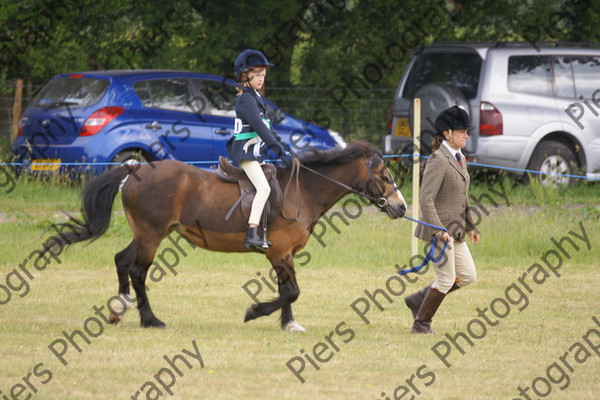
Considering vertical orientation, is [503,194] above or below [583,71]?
below

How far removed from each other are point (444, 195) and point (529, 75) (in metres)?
8.13

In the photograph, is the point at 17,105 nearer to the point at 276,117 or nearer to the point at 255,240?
the point at 276,117

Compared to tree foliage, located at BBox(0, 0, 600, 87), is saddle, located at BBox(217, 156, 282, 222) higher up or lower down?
higher up

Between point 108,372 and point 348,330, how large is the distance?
251 cm

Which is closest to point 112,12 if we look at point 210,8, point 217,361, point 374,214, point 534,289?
point 210,8

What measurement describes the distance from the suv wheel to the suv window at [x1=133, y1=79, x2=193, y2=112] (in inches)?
208

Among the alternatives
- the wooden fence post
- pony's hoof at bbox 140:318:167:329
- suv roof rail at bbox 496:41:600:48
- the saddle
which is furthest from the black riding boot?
the wooden fence post

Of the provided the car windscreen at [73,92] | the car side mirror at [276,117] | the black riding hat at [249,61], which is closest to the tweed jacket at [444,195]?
the black riding hat at [249,61]

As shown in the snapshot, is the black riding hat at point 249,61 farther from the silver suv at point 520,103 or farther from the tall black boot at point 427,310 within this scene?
the silver suv at point 520,103

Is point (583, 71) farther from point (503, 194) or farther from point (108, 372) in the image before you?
point (108, 372)

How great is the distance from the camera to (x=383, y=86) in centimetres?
2262

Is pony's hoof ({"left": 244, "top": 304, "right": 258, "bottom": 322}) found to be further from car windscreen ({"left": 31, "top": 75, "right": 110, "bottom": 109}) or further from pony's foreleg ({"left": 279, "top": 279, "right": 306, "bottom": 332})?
car windscreen ({"left": 31, "top": 75, "right": 110, "bottom": 109})

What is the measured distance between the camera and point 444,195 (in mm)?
8664

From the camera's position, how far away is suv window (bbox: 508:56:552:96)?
634 inches
